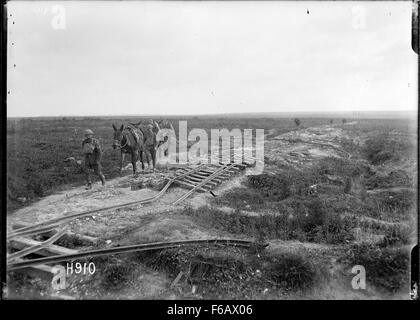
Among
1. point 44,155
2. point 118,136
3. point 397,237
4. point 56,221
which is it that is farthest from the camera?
point 44,155

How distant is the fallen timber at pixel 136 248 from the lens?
5410mm

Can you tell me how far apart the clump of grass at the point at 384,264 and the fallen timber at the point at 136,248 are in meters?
1.80

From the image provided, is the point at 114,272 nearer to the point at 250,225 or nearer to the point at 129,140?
the point at 250,225

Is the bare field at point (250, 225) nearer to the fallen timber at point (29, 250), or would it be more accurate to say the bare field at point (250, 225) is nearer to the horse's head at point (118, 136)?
the fallen timber at point (29, 250)

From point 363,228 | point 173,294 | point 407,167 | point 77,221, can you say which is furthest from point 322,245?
point 77,221

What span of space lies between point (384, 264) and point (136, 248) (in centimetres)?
467

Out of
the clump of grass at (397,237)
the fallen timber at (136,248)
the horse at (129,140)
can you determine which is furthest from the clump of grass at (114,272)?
the clump of grass at (397,237)

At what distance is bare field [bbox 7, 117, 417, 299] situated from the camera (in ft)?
17.8

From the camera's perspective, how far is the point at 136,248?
19.1 ft

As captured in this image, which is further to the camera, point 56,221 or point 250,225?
point 250,225

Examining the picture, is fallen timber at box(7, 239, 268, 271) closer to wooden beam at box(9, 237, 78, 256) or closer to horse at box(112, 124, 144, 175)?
wooden beam at box(9, 237, 78, 256)

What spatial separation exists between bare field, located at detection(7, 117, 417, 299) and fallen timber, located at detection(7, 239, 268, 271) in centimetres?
14

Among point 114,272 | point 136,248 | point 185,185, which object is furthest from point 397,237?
point 114,272

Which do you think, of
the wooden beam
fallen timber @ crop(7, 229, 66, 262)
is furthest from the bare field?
the wooden beam
